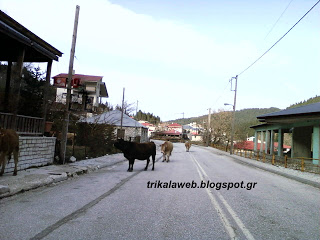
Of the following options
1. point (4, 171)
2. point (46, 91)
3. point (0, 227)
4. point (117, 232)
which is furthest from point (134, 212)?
point (46, 91)

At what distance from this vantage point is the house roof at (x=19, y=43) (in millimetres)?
9055

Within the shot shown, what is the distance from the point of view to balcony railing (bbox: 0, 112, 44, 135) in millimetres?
9800

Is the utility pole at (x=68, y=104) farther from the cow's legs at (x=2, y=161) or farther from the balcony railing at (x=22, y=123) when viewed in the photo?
the cow's legs at (x=2, y=161)

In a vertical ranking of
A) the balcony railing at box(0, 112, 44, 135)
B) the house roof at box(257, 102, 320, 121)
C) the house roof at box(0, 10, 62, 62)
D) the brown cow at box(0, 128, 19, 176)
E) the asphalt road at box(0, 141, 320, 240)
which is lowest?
the asphalt road at box(0, 141, 320, 240)

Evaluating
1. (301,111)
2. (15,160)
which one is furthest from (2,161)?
(301,111)

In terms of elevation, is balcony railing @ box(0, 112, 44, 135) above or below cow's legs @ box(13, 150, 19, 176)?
above

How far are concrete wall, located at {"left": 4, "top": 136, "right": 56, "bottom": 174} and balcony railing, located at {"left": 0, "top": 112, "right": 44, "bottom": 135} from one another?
519mm

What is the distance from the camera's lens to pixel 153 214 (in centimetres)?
524

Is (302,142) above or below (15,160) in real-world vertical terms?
above

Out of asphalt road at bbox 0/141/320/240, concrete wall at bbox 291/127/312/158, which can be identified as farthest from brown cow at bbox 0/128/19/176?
concrete wall at bbox 291/127/312/158

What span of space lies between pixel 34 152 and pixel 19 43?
424 centimetres

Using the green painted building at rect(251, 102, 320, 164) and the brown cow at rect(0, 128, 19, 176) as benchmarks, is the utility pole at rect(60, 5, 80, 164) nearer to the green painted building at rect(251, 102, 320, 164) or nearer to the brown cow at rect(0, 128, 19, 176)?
the brown cow at rect(0, 128, 19, 176)

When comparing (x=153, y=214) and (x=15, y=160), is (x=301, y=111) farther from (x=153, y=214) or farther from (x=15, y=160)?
(x=15, y=160)

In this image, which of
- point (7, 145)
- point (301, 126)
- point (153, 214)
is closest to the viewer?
point (153, 214)
